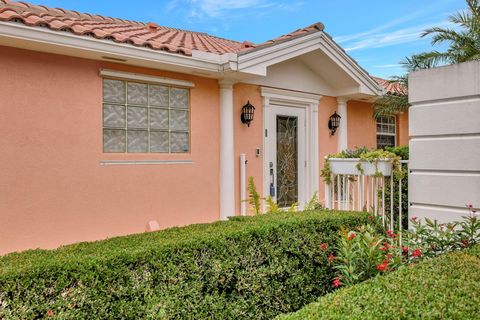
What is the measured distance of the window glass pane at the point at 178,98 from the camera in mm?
7020

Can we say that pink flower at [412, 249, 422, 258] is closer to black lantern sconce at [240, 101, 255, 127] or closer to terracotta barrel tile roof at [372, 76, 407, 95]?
black lantern sconce at [240, 101, 255, 127]

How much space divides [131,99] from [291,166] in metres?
4.14

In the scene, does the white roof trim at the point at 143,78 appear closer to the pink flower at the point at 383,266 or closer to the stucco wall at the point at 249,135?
the stucco wall at the point at 249,135

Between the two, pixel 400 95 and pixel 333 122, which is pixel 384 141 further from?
pixel 333 122

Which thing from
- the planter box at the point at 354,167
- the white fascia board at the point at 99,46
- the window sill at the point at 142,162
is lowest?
the planter box at the point at 354,167

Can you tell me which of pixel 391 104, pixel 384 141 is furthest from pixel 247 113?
pixel 384 141

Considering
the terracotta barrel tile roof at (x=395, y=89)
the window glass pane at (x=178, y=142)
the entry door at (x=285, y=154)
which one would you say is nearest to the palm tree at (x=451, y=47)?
the terracotta barrel tile roof at (x=395, y=89)

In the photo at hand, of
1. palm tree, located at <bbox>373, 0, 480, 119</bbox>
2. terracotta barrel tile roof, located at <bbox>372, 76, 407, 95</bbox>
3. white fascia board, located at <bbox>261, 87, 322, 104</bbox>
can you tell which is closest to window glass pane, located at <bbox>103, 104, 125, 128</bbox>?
white fascia board, located at <bbox>261, 87, 322, 104</bbox>

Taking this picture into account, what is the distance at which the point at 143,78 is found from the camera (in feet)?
21.6

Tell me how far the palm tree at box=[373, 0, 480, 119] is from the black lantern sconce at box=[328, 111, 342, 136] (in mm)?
1413

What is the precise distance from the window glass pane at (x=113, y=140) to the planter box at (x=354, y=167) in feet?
11.8

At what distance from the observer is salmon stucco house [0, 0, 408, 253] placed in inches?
216

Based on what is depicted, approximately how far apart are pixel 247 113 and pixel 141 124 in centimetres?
228

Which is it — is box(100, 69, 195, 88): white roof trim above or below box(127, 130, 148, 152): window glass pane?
above
